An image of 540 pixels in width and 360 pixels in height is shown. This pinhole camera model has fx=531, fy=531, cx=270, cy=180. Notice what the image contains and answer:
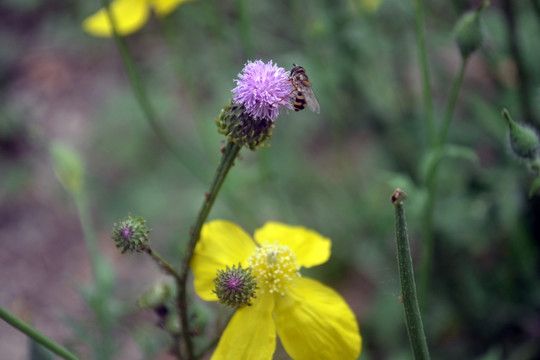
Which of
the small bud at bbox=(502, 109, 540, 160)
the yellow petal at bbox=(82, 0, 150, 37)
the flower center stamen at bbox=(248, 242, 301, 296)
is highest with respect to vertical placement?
the yellow petal at bbox=(82, 0, 150, 37)

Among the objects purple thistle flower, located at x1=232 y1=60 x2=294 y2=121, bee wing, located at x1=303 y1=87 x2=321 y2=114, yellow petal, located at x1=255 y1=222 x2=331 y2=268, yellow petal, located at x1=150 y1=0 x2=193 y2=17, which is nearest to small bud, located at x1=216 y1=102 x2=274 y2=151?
purple thistle flower, located at x1=232 y1=60 x2=294 y2=121

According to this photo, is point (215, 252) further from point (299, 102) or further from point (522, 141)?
point (522, 141)

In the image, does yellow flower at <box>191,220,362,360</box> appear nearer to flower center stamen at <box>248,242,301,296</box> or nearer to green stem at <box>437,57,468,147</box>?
flower center stamen at <box>248,242,301,296</box>

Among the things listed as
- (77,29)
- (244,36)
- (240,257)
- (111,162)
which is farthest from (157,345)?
(77,29)

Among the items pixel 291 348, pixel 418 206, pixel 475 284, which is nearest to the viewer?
pixel 291 348

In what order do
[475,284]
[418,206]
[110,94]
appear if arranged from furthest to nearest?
1. [110,94]
2. [475,284]
3. [418,206]

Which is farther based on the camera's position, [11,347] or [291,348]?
[11,347]

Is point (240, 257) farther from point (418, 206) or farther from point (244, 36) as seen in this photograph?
point (244, 36)
